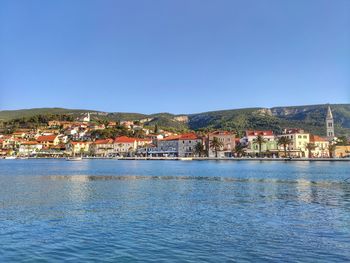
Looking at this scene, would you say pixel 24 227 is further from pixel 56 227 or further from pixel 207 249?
pixel 207 249

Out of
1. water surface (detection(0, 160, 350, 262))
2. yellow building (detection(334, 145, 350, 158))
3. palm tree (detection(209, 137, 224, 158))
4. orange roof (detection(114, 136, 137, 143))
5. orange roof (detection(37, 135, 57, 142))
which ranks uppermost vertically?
orange roof (detection(37, 135, 57, 142))

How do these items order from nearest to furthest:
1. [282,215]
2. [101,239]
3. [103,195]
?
[101,239]
[282,215]
[103,195]

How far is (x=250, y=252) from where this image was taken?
12898 millimetres

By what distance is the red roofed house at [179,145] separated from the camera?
505 feet

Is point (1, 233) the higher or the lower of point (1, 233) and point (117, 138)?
the lower

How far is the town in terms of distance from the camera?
13800 centimetres

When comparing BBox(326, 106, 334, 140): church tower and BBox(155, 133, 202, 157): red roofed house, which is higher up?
BBox(326, 106, 334, 140): church tower

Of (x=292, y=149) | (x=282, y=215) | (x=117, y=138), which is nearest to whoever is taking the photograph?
(x=282, y=215)

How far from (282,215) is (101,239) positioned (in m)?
9.17

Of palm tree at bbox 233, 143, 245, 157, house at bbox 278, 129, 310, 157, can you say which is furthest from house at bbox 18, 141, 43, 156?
house at bbox 278, 129, 310, 157

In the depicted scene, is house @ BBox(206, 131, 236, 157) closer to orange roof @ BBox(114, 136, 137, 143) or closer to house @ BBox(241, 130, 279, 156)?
house @ BBox(241, 130, 279, 156)

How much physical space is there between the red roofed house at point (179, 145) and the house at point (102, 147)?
932 inches

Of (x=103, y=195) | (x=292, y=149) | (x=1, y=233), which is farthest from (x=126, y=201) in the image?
(x=292, y=149)

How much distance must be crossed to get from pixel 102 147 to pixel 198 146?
183 ft
